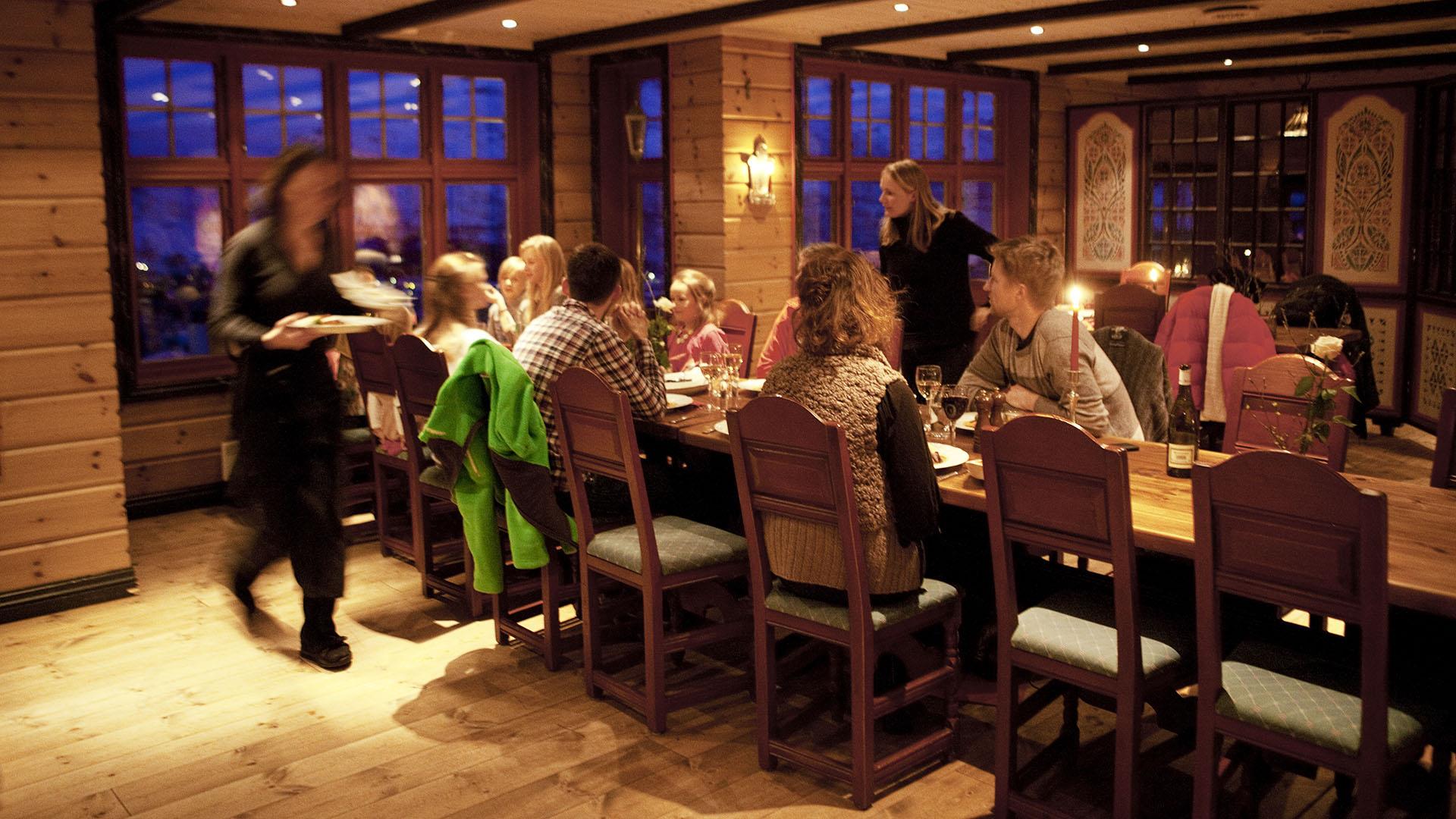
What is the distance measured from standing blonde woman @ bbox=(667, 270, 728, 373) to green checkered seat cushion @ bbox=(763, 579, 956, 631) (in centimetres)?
237

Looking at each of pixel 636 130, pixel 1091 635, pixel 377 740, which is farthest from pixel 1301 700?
pixel 636 130

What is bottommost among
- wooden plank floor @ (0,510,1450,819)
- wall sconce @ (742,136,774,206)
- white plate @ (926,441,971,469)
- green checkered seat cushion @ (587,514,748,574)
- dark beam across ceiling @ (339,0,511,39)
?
wooden plank floor @ (0,510,1450,819)

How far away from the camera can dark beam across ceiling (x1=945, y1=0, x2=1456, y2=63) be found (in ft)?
22.4

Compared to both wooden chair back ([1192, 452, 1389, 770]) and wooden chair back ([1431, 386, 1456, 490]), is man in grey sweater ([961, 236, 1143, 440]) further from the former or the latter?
wooden chair back ([1192, 452, 1389, 770])

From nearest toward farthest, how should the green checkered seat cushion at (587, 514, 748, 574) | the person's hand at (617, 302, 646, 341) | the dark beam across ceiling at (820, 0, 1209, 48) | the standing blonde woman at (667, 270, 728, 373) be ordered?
the green checkered seat cushion at (587, 514, 748, 574) → the person's hand at (617, 302, 646, 341) → the standing blonde woman at (667, 270, 728, 373) → the dark beam across ceiling at (820, 0, 1209, 48)

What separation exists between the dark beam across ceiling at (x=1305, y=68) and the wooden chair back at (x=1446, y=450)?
6.96 meters

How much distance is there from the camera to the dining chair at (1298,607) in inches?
90.2

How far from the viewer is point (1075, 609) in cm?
299

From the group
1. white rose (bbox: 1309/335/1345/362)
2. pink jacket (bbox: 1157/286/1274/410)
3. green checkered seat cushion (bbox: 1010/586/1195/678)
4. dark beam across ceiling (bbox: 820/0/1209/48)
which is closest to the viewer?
green checkered seat cushion (bbox: 1010/586/1195/678)

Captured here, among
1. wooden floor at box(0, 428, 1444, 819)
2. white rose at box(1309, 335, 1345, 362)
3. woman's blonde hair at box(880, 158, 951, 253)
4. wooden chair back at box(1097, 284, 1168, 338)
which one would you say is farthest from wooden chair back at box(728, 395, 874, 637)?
wooden chair back at box(1097, 284, 1168, 338)

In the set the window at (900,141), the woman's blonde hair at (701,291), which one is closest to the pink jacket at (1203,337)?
the woman's blonde hair at (701,291)

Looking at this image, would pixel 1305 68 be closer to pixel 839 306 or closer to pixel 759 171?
pixel 759 171

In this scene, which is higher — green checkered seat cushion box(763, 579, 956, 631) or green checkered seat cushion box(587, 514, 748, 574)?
green checkered seat cushion box(587, 514, 748, 574)

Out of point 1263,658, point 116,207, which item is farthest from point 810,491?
point 116,207
